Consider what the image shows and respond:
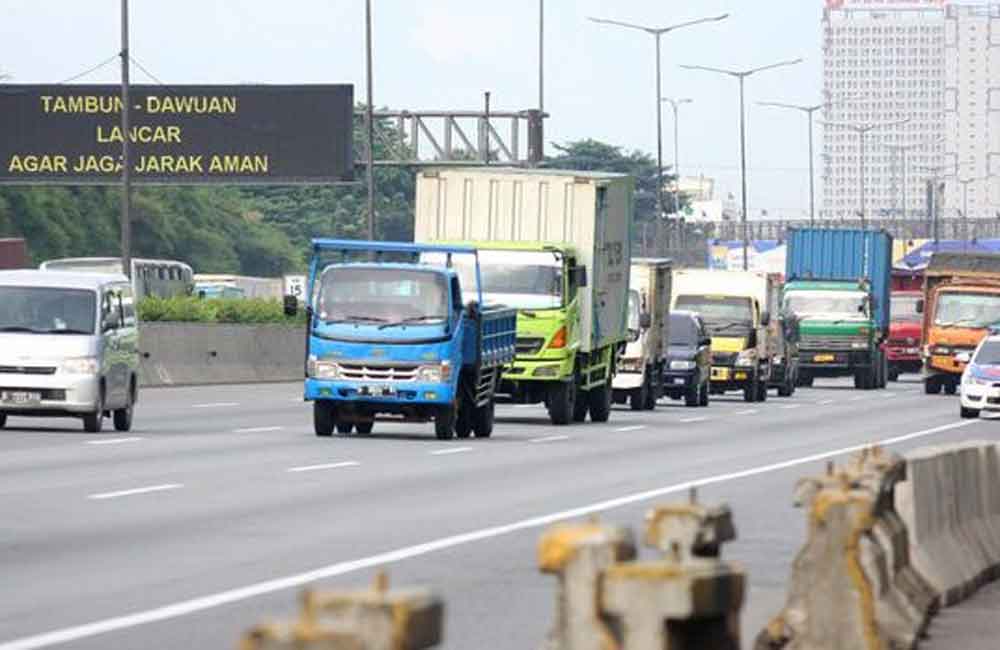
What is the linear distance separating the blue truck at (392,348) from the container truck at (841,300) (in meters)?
37.1

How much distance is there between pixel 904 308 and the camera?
8744 centimetres

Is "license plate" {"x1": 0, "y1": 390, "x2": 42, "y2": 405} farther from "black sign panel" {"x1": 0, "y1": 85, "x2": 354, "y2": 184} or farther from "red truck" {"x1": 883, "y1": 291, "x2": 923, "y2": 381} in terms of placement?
"red truck" {"x1": 883, "y1": 291, "x2": 923, "y2": 381}

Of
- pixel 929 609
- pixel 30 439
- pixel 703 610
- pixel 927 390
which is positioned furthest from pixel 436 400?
pixel 927 390

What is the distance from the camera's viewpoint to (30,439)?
3206 centimetres

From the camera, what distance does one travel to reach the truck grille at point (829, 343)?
72812 millimetres

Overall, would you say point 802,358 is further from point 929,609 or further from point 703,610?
point 703,610

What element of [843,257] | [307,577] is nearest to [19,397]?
[307,577]

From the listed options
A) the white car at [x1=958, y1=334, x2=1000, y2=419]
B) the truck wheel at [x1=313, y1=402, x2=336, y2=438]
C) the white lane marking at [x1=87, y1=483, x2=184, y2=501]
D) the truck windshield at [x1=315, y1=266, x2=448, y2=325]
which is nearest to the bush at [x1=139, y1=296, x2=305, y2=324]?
the white car at [x1=958, y1=334, x2=1000, y2=419]

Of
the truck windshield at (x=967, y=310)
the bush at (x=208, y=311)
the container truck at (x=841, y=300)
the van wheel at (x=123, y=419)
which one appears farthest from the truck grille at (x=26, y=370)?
the container truck at (x=841, y=300)

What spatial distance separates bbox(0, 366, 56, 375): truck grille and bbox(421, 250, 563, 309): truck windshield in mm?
7833

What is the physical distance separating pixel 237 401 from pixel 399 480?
22.2 meters

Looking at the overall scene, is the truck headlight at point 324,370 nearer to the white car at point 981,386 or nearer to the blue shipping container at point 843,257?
the white car at point 981,386

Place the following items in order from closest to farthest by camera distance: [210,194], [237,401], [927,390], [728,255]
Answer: [237,401]
[927,390]
[210,194]
[728,255]

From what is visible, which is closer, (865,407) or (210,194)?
(865,407)
